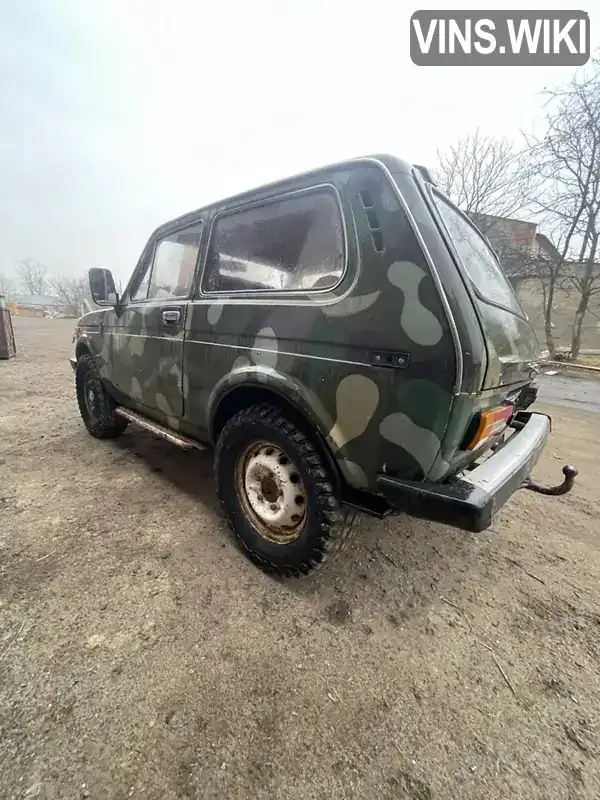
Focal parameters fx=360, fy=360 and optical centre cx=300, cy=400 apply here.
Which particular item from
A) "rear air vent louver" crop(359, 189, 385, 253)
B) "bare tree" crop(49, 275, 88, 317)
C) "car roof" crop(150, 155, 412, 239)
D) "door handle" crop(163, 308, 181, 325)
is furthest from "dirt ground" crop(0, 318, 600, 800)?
"bare tree" crop(49, 275, 88, 317)

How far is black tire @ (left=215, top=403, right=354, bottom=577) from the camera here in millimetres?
1666

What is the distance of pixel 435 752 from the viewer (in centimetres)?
118

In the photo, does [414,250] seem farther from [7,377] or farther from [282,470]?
[7,377]

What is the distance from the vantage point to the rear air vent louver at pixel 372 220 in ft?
4.71

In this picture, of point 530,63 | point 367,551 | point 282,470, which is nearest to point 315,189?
point 282,470

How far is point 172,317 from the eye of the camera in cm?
240

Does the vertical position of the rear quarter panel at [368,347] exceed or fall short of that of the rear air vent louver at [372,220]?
it falls short

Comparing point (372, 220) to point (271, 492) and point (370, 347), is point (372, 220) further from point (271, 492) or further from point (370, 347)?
point (271, 492)

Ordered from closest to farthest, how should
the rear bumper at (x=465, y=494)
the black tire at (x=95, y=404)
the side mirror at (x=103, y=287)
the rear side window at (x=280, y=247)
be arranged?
the rear bumper at (x=465, y=494) → the rear side window at (x=280, y=247) → the side mirror at (x=103, y=287) → the black tire at (x=95, y=404)

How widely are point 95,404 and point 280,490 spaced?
2.78 m

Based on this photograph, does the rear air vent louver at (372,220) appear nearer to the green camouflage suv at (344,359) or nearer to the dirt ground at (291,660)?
the green camouflage suv at (344,359)

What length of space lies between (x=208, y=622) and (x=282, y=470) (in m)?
0.75

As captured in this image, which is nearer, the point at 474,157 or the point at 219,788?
the point at 219,788

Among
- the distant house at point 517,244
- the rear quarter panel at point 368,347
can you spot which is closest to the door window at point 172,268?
the rear quarter panel at point 368,347
